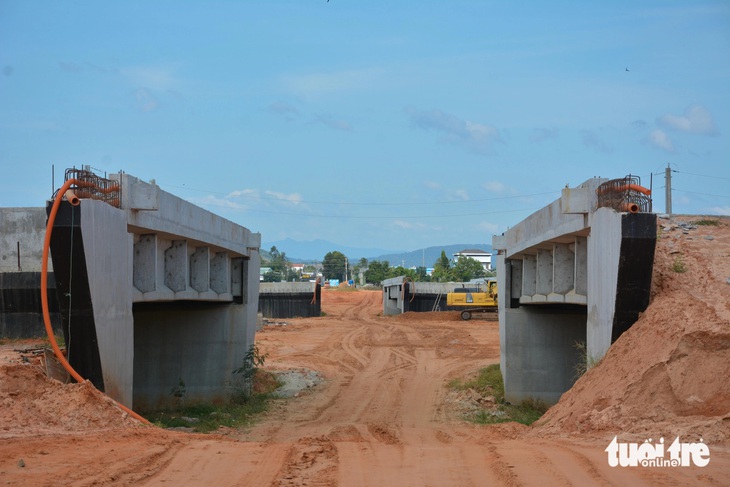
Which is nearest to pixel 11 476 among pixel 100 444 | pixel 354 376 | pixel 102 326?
pixel 100 444

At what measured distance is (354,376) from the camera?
3062 centimetres

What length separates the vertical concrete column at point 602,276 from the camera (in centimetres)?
1341

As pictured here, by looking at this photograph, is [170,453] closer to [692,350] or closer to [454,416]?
[692,350]

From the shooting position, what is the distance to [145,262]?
16031 millimetres

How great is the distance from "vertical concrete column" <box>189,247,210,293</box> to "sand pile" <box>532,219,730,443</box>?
969cm

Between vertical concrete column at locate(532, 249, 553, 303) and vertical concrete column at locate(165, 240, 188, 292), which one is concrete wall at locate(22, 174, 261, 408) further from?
vertical concrete column at locate(532, 249, 553, 303)

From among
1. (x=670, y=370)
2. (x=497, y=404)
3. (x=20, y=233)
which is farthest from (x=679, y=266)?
(x=20, y=233)

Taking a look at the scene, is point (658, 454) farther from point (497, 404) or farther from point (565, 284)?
point (497, 404)

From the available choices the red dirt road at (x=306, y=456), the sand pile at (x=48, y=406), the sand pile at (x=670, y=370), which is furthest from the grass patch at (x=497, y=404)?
the sand pile at (x=48, y=406)

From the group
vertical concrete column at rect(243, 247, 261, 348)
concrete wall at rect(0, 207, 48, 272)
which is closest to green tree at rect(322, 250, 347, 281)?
vertical concrete column at rect(243, 247, 261, 348)

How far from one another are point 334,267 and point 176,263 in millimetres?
175683

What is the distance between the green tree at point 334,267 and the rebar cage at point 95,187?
17653 cm

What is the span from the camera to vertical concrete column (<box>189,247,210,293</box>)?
20172 mm

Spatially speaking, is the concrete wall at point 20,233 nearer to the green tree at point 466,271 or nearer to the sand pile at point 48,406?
the sand pile at point 48,406
